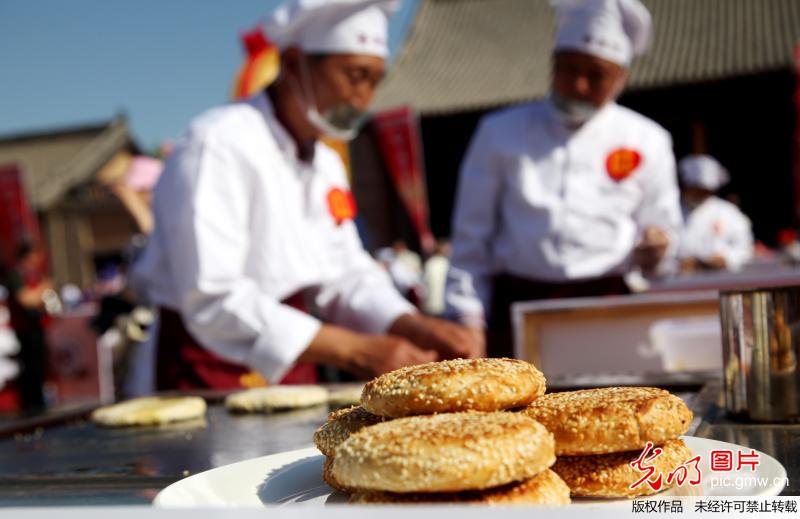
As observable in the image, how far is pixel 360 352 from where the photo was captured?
2.21 metres

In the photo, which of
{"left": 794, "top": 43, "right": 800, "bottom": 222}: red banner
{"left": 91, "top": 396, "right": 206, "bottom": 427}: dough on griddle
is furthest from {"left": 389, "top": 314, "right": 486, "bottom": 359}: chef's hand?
{"left": 794, "top": 43, "right": 800, "bottom": 222}: red banner

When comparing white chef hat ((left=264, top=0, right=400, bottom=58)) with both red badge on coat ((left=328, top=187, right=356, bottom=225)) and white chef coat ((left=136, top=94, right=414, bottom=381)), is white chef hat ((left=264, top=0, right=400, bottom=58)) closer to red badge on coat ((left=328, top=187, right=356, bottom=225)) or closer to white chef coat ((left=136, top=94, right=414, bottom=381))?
white chef coat ((left=136, top=94, right=414, bottom=381))

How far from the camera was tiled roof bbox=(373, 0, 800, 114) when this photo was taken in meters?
13.3

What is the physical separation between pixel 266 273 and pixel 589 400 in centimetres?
160

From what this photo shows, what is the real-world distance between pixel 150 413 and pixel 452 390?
42.7 inches

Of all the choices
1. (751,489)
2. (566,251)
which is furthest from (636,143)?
(751,489)

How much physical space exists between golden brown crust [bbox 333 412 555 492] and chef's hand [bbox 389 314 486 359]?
59.0 inches

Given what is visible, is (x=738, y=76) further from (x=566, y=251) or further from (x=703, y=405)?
(x=703, y=405)

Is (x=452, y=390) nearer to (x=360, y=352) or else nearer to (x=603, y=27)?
(x=360, y=352)

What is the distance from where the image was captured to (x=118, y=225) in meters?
29.1

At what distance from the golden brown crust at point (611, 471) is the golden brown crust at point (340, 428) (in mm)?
206

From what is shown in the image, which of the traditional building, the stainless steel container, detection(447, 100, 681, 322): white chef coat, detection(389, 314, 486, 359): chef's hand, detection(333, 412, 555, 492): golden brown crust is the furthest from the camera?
the traditional building

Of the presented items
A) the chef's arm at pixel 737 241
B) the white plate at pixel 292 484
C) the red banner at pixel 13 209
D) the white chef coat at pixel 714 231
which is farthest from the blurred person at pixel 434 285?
the white plate at pixel 292 484

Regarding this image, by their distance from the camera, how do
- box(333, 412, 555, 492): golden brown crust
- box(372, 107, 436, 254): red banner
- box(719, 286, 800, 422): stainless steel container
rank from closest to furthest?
box(333, 412, 555, 492): golden brown crust < box(719, 286, 800, 422): stainless steel container < box(372, 107, 436, 254): red banner
